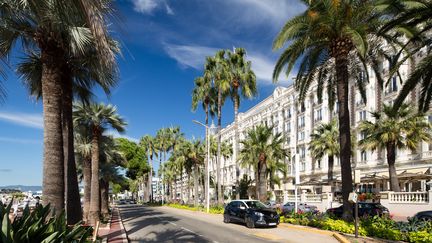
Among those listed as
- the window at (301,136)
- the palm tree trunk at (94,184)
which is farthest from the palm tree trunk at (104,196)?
the window at (301,136)

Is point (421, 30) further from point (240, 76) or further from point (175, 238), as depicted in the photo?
point (240, 76)

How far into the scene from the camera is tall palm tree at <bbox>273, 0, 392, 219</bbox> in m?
19.6

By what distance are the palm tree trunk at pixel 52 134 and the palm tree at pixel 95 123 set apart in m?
14.4

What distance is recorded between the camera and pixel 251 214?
25.1 meters

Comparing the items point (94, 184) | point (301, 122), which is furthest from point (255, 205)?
point (301, 122)

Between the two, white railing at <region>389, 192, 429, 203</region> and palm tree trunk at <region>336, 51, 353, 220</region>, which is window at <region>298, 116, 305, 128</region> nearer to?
white railing at <region>389, 192, 429, 203</region>

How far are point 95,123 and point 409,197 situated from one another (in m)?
24.2

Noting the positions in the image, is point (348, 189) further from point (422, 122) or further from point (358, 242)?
point (422, 122)

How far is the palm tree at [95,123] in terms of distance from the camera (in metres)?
26.4

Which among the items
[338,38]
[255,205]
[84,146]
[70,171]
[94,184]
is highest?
[338,38]

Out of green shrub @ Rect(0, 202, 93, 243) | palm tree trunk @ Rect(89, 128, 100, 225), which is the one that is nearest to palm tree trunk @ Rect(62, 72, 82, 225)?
green shrub @ Rect(0, 202, 93, 243)

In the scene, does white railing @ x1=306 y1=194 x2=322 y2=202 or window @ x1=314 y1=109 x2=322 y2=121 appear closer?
white railing @ x1=306 y1=194 x2=322 y2=202

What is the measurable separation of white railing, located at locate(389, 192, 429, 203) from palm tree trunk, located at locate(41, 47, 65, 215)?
2776cm

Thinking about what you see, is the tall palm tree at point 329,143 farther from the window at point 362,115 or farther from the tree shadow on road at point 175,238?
the tree shadow on road at point 175,238
